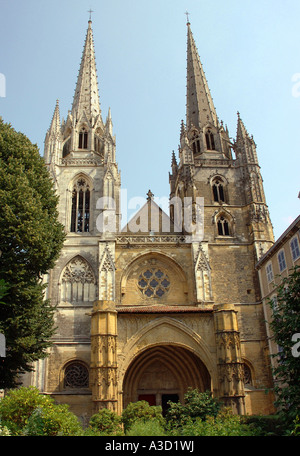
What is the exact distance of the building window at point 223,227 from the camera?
28.1 m

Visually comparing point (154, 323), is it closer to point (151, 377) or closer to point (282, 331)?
point (151, 377)

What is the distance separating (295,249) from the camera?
19625 mm

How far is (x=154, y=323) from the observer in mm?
20078

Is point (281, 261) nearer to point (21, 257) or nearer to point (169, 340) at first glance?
point (169, 340)

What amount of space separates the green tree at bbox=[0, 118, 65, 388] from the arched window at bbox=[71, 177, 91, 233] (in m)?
11.5

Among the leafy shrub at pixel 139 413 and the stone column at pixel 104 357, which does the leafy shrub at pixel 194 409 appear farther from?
the stone column at pixel 104 357

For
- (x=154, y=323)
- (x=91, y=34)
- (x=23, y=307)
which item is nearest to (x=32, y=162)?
(x=23, y=307)

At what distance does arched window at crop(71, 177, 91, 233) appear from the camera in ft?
91.7

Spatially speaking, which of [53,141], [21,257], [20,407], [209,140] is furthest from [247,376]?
[53,141]

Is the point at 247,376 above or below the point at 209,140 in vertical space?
below

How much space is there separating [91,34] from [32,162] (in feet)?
89.8

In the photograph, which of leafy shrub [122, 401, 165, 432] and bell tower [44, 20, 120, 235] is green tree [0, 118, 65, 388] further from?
bell tower [44, 20, 120, 235]

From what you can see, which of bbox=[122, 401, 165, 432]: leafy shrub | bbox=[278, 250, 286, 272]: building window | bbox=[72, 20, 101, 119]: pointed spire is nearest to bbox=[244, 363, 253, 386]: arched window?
bbox=[278, 250, 286, 272]: building window

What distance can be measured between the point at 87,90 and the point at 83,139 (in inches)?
218
